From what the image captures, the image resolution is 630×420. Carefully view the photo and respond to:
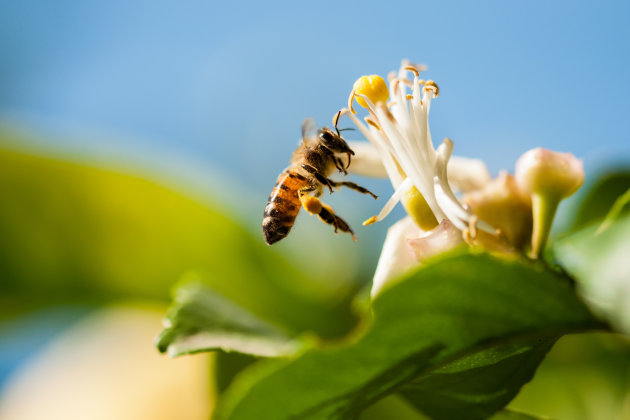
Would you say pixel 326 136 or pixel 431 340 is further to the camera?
pixel 326 136

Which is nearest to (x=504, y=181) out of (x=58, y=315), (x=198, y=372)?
(x=198, y=372)

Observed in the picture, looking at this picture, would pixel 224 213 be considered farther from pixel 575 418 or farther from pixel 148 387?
pixel 575 418

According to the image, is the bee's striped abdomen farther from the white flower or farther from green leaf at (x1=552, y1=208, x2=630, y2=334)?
green leaf at (x1=552, y1=208, x2=630, y2=334)

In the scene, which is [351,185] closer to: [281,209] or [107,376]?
[281,209]

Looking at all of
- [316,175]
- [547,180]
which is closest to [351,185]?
[316,175]

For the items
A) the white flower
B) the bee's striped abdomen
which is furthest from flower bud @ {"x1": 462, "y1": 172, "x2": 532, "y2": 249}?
the bee's striped abdomen

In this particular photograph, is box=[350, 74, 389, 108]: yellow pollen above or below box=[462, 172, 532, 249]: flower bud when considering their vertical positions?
above
